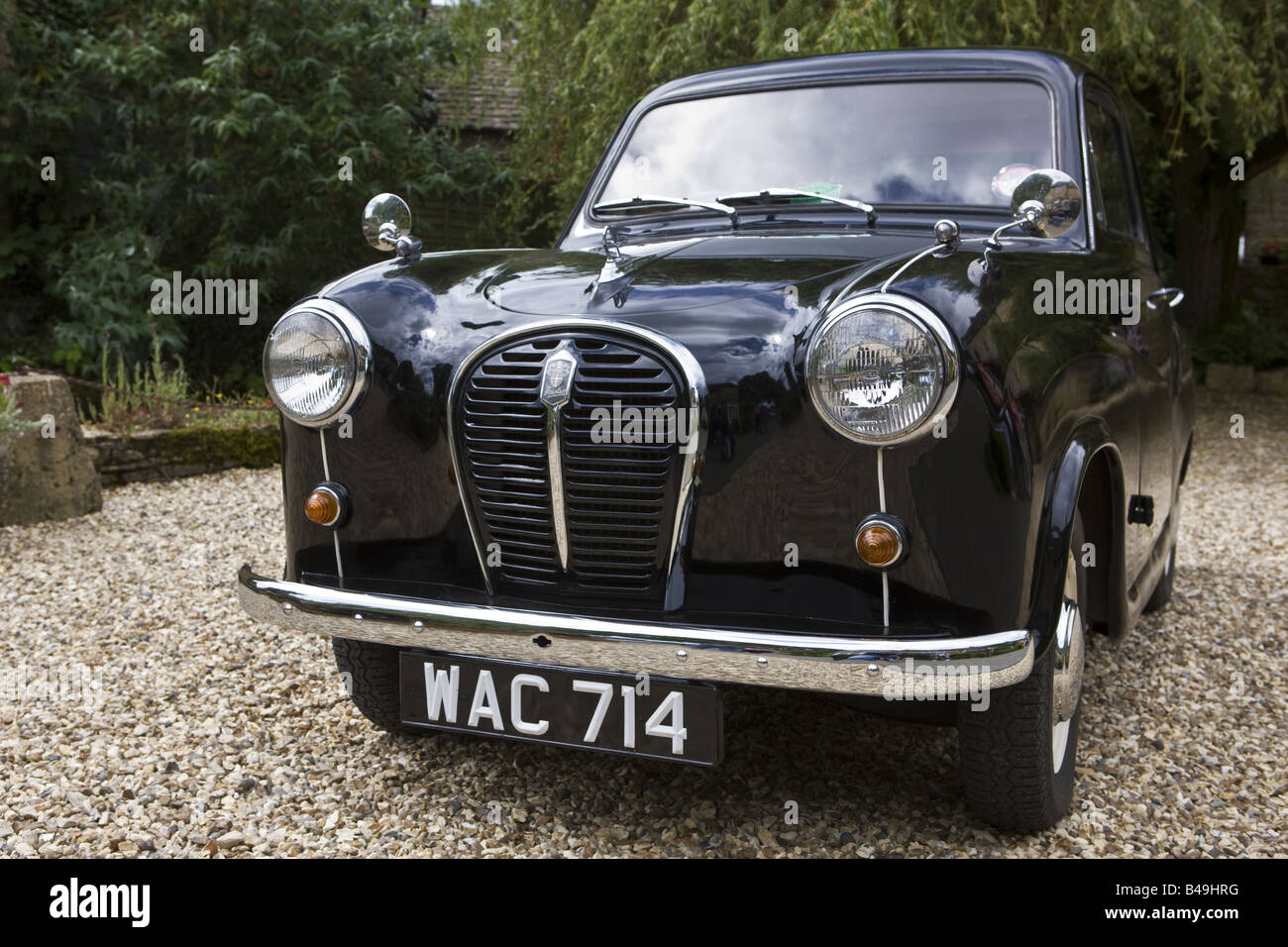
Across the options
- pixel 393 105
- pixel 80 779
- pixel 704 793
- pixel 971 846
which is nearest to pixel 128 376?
pixel 393 105

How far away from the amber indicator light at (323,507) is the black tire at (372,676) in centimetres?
54

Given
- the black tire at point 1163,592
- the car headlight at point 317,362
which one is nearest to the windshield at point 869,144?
the car headlight at point 317,362

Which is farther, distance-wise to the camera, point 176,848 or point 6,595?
point 6,595

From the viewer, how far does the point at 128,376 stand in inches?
349

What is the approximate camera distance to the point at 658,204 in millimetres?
3291

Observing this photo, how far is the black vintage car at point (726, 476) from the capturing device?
2129mm

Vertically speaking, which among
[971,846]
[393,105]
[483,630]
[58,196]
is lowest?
[971,846]

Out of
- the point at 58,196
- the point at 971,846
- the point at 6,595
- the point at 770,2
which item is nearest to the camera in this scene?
the point at 971,846

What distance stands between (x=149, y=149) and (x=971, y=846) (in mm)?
9516

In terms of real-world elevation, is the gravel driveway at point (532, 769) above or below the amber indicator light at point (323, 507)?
below

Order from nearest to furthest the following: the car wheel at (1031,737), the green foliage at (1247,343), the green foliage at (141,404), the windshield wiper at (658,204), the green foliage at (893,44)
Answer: the car wheel at (1031,737), the windshield wiper at (658,204), the green foliage at (893,44), the green foliage at (141,404), the green foliage at (1247,343)

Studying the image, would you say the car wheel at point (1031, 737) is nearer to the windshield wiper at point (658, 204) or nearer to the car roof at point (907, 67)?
the windshield wiper at point (658, 204)

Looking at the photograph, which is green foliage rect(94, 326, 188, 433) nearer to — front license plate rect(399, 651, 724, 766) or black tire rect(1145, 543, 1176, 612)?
front license plate rect(399, 651, 724, 766)
